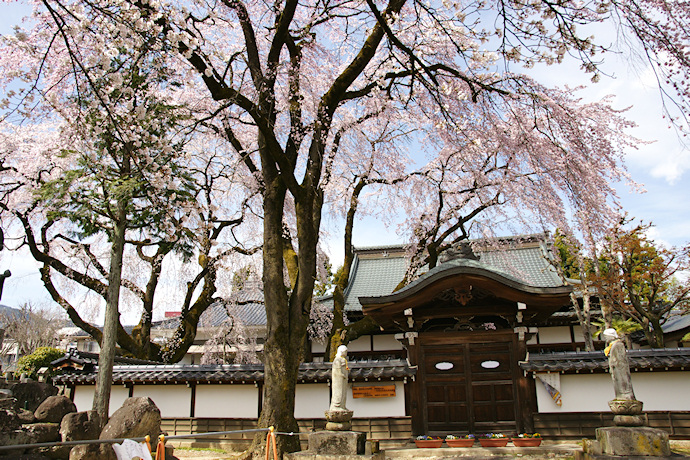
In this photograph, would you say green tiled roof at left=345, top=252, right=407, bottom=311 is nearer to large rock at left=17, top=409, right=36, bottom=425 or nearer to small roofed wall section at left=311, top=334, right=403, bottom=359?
small roofed wall section at left=311, top=334, right=403, bottom=359

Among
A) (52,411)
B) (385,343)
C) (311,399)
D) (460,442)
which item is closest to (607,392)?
(460,442)

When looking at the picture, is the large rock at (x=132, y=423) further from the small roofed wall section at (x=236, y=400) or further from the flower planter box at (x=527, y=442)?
the flower planter box at (x=527, y=442)

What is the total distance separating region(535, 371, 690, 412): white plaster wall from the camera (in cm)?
1069

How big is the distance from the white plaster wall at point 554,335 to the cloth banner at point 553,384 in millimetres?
4196

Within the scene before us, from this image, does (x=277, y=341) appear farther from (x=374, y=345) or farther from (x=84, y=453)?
(x=374, y=345)

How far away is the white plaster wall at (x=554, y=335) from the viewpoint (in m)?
15.0

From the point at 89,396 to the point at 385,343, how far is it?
28.1 ft

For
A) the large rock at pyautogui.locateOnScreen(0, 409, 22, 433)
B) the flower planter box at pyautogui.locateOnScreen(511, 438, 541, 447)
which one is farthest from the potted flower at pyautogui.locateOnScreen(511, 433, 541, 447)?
the large rock at pyautogui.locateOnScreen(0, 409, 22, 433)

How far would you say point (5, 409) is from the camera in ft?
24.9

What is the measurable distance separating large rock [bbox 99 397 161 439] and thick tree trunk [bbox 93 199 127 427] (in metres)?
1.32

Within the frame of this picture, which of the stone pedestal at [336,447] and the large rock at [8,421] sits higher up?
the large rock at [8,421]

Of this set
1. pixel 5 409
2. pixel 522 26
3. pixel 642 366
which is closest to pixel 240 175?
pixel 5 409

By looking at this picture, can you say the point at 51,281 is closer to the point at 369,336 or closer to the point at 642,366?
the point at 369,336

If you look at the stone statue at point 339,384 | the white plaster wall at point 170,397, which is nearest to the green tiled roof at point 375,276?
the white plaster wall at point 170,397
